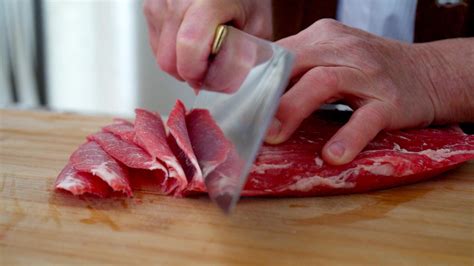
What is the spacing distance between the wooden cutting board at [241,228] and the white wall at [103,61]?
8.60 feet

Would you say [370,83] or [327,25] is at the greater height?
[327,25]

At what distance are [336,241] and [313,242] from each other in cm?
5

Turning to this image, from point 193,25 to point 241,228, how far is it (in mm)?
544

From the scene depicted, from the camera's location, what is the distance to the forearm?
1.62 meters

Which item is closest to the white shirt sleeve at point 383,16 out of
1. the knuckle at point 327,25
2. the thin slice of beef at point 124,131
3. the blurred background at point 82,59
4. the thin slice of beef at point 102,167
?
the knuckle at point 327,25

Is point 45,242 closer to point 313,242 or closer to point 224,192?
point 224,192

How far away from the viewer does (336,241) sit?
3.65ft

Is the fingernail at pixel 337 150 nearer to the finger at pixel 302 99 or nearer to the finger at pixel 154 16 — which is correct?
the finger at pixel 302 99

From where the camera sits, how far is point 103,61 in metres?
4.00

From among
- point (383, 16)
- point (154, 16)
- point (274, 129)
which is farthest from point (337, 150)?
point (383, 16)

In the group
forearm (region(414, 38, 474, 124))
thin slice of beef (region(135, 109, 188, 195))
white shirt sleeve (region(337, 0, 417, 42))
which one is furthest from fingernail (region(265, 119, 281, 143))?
white shirt sleeve (region(337, 0, 417, 42))

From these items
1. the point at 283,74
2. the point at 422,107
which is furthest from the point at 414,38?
the point at 283,74

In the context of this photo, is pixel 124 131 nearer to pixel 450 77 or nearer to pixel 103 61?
pixel 450 77

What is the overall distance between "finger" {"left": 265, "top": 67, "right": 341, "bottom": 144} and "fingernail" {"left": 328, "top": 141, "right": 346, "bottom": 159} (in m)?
0.10
